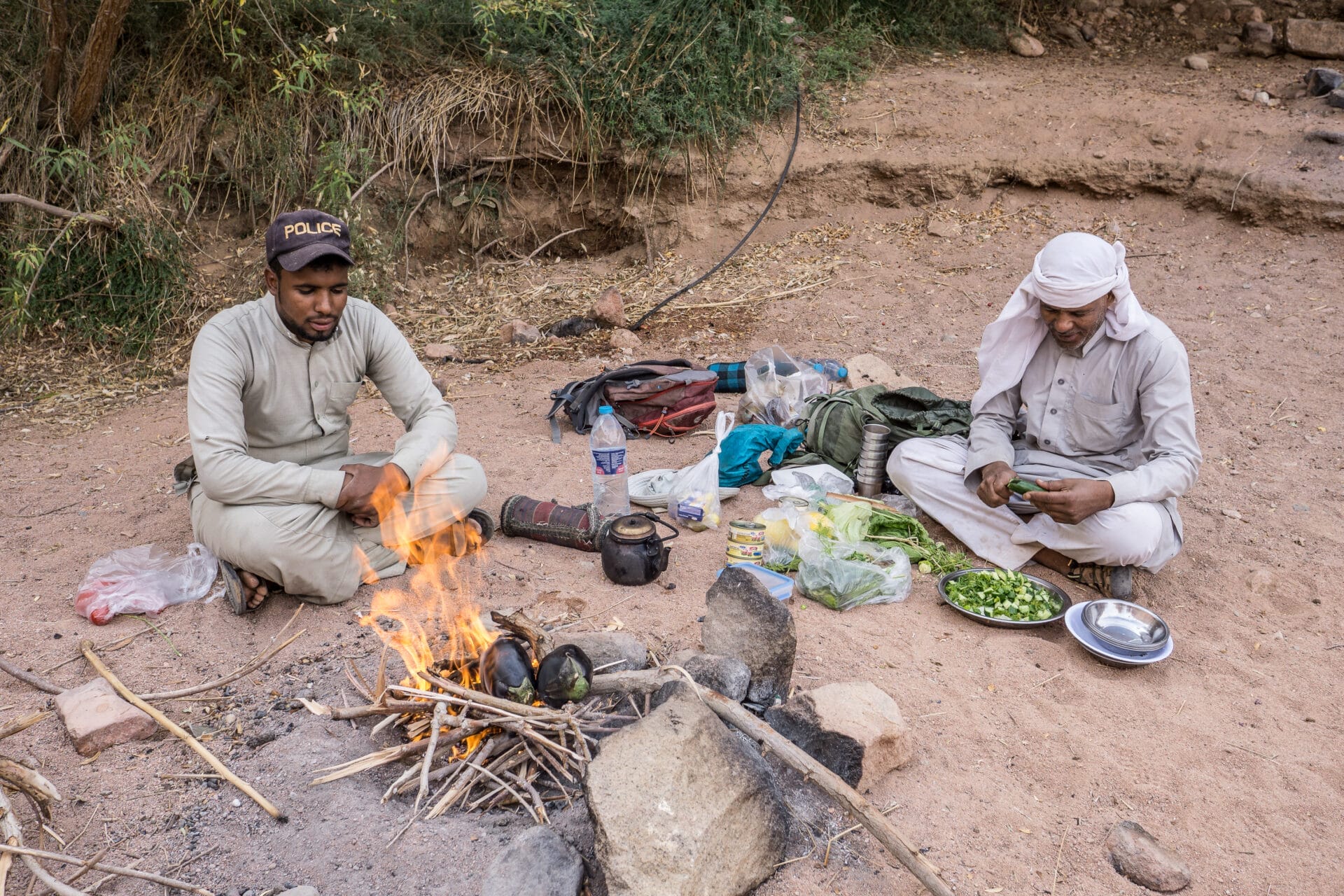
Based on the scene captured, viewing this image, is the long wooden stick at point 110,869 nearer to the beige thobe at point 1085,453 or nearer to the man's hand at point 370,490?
the man's hand at point 370,490

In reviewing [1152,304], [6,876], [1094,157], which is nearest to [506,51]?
[1094,157]

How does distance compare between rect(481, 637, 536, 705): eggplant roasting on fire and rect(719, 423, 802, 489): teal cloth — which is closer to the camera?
rect(481, 637, 536, 705): eggplant roasting on fire

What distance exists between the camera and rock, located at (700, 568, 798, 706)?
306 centimetres

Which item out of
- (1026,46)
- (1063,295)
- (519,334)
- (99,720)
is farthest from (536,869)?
(1026,46)

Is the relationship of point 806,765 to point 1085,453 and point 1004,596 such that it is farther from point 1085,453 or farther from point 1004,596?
point 1085,453

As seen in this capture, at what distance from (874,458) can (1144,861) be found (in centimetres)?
245

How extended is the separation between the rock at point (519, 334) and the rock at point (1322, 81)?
21.9 feet

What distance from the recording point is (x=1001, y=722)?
3.14 m

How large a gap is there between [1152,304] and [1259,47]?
4.02 metres

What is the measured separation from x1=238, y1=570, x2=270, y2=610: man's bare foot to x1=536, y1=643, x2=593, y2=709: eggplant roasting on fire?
148 cm

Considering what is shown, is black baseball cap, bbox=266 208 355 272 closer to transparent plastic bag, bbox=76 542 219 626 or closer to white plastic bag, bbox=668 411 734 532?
transparent plastic bag, bbox=76 542 219 626

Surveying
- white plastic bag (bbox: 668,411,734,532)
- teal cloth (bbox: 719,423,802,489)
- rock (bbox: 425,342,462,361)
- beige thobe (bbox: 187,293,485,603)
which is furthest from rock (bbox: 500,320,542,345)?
beige thobe (bbox: 187,293,485,603)

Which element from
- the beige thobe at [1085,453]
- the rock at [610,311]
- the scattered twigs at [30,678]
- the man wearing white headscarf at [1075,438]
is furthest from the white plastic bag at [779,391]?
the scattered twigs at [30,678]

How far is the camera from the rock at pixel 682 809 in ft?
7.38
